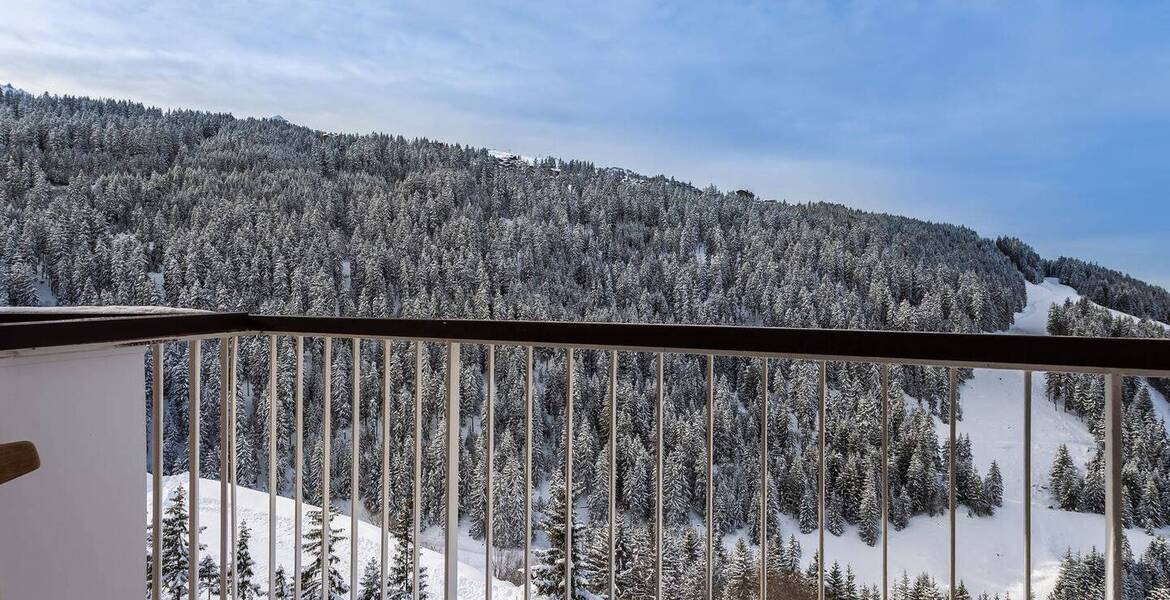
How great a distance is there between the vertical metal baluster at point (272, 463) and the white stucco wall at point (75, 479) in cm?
30

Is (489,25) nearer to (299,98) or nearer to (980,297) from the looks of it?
(299,98)

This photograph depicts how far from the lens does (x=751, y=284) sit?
30.2 metres

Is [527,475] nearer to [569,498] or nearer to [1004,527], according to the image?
[569,498]

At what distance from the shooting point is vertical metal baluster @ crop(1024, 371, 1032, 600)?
122cm

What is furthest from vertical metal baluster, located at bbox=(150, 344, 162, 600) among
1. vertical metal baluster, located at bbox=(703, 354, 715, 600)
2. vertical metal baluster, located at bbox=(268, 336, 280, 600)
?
vertical metal baluster, located at bbox=(703, 354, 715, 600)

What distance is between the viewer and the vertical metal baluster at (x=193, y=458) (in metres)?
1.87

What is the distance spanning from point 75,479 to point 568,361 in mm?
1108

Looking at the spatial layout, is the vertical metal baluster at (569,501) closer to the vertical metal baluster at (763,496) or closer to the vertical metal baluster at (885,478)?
the vertical metal baluster at (763,496)

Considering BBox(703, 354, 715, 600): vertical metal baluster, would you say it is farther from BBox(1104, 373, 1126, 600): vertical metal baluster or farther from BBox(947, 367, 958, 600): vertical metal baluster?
BBox(1104, 373, 1126, 600): vertical metal baluster

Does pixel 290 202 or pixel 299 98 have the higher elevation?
pixel 299 98

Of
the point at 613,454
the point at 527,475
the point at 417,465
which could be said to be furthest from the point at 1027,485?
the point at 417,465

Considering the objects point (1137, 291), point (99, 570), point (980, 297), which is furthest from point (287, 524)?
point (980, 297)

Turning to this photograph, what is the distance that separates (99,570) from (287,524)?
1417mm

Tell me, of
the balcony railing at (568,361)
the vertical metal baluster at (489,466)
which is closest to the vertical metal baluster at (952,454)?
the balcony railing at (568,361)
